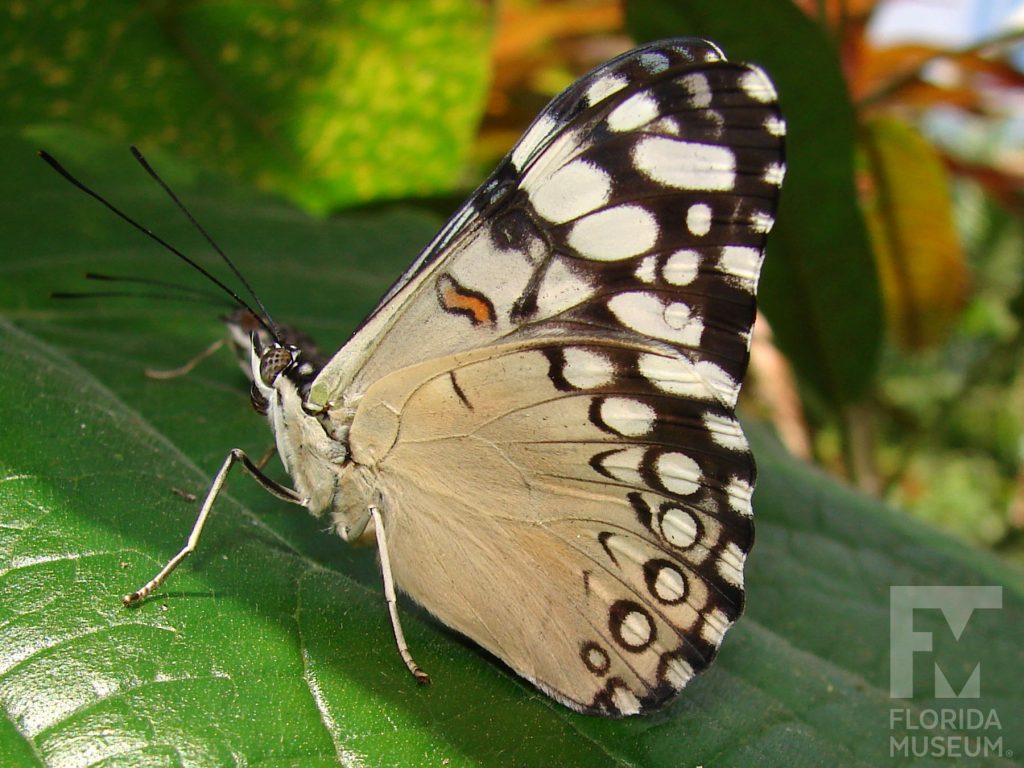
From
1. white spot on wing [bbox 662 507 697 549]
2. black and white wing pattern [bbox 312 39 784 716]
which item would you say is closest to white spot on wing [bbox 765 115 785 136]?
black and white wing pattern [bbox 312 39 784 716]

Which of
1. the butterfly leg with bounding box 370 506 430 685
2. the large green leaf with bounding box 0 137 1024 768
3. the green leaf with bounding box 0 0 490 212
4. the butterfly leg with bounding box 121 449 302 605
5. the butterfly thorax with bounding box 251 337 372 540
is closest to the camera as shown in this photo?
the large green leaf with bounding box 0 137 1024 768

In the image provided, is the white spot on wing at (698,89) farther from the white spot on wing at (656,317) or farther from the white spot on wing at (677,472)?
the white spot on wing at (677,472)

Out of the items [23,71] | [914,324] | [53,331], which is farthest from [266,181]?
[914,324]

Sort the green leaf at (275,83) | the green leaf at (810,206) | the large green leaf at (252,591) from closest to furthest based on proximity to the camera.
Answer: the large green leaf at (252,591) < the green leaf at (810,206) < the green leaf at (275,83)

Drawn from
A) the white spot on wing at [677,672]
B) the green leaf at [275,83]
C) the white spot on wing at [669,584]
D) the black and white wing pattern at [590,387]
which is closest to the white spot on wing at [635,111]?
the black and white wing pattern at [590,387]

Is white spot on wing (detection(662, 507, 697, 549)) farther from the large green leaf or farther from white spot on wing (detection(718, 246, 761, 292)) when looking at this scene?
white spot on wing (detection(718, 246, 761, 292))

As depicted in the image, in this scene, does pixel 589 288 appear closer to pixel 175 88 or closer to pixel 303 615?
pixel 303 615
